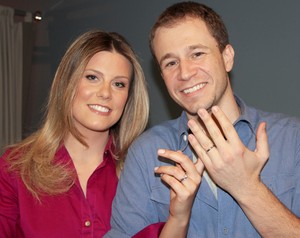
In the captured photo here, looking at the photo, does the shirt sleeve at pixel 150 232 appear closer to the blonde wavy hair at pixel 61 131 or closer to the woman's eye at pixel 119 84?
the blonde wavy hair at pixel 61 131

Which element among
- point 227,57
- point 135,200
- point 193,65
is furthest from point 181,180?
point 227,57

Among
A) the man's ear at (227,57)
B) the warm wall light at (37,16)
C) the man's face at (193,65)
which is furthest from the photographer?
the warm wall light at (37,16)

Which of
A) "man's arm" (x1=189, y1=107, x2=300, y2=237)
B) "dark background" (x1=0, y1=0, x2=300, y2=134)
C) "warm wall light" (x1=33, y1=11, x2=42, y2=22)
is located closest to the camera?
"man's arm" (x1=189, y1=107, x2=300, y2=237)

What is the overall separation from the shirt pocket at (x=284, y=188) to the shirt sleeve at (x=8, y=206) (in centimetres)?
95

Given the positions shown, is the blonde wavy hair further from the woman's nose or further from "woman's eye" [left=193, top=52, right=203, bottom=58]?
"woman's eye" [left=193, top=52, right=203, bottom=58]

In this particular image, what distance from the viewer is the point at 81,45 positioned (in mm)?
1487

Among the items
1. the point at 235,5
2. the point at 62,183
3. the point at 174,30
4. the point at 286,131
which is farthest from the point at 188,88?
the point at 235,5

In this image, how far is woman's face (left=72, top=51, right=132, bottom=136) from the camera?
142cm

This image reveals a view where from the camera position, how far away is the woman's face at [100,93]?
1.42 meters

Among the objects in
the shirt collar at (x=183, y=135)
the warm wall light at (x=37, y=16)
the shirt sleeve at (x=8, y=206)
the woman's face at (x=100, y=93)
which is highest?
the warm wall light at (x=37, y=16)

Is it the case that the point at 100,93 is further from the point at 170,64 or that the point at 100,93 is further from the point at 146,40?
the point at 146,40

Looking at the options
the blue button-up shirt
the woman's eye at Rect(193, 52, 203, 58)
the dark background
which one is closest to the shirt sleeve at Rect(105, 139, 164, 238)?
the blue button-up shirt

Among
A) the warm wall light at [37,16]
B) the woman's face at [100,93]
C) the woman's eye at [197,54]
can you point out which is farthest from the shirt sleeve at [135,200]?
the warm wall light at [37,16]

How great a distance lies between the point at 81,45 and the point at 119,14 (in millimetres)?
818
